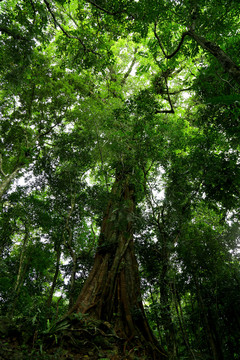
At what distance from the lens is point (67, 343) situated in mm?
3953

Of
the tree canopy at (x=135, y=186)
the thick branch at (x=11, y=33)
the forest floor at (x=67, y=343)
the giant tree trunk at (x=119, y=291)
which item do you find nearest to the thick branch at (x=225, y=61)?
the tree canopy at (x=135, y=186)

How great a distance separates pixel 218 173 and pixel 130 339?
443 centimetres

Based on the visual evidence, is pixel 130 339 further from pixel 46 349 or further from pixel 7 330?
pixel 7 330

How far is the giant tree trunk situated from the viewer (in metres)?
4.76

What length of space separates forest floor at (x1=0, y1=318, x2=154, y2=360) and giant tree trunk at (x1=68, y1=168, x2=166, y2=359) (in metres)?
0.37

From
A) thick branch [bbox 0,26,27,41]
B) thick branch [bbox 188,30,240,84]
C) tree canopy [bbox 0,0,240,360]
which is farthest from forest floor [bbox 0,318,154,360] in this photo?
thick branch [bbox 0,26,27,41]

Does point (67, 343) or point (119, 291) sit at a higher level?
point (119, 291)

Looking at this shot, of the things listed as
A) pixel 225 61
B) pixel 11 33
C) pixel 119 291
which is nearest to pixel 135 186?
pixel 119 291

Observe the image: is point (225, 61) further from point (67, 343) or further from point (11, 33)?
point (67, 343)

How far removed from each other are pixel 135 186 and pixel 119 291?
3.07 m

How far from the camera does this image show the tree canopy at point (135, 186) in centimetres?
405

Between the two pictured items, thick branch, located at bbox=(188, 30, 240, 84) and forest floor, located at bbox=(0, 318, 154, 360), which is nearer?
thick branch, located at bbox=(188, 30, 240, 84)

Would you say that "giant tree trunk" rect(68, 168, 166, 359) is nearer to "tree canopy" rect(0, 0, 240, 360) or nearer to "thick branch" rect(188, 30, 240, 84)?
"tree canopy" rect(0, 0, 240, 360)

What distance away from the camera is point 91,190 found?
8133 millimetres
